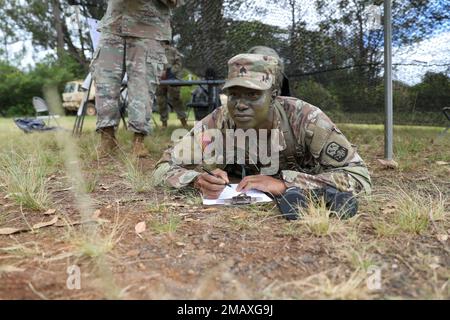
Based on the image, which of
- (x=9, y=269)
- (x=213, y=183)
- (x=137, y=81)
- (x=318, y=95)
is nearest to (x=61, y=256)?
(x=9, y=269)

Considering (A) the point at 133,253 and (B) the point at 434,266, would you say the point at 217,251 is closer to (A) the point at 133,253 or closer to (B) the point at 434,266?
(A) the point at 133,253

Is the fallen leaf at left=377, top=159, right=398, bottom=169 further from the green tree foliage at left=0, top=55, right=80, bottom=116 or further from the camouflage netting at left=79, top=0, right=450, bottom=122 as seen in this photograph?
the green tree foliage at left=0, top=55, right=80, bottom=116

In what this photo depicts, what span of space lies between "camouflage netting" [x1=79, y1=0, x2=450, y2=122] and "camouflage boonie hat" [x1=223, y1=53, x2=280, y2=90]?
2712 millimetres

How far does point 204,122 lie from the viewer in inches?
96.4

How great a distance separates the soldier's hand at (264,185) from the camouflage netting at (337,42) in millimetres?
3043

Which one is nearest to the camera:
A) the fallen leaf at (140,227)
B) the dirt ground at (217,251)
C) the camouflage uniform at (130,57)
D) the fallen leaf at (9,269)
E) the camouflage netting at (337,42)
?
the dirt ground at (217,251)

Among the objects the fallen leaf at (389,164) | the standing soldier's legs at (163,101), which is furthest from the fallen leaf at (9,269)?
the standing soldier's legs at (163,101)

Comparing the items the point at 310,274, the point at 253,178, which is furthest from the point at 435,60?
the point at 310,274

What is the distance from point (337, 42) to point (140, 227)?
13.0ft

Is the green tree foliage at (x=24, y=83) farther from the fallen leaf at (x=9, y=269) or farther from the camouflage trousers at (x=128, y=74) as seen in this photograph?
the fallen leaf at (x=9, y=269)

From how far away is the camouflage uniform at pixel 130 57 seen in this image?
3391 mm

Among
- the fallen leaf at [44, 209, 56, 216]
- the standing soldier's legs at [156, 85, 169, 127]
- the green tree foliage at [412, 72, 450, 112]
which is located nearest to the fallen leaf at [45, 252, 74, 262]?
the fallen leaf at [44, 209, 56, 216]

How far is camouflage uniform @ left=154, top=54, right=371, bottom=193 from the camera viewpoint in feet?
6.75
